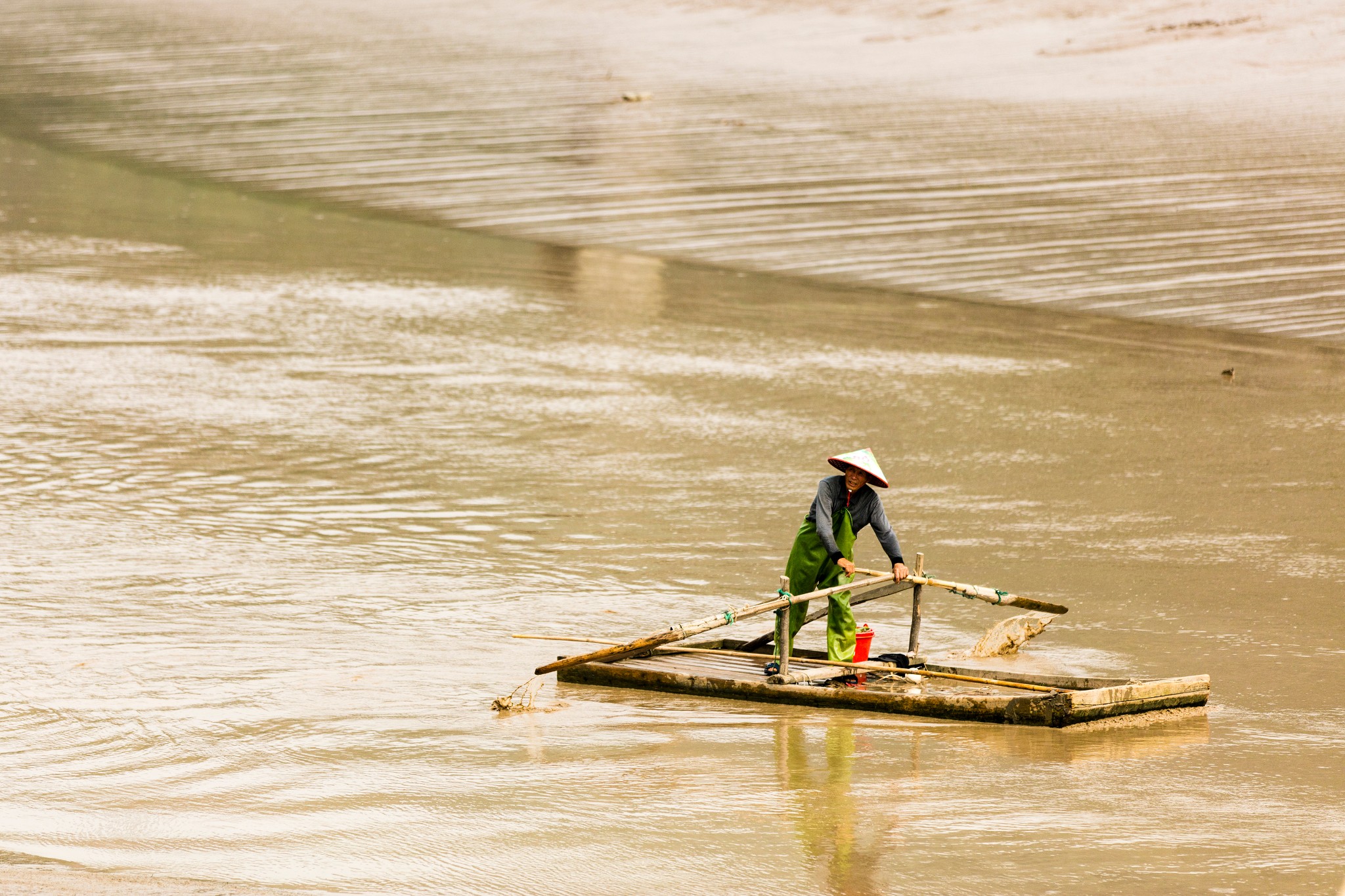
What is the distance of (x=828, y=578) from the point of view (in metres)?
9.14

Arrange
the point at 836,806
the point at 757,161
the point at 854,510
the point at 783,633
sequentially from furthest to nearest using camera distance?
the point at 757,161, the point at 854,510, the point at 783,633, the point at 836,806

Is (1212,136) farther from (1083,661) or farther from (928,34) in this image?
(1083,661)

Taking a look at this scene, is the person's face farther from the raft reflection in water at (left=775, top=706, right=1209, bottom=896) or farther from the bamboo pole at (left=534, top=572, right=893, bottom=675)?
the raft reflection in water at (left=775, top=706, right=1209, bottom=896)

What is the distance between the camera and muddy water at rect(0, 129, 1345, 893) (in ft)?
22.8

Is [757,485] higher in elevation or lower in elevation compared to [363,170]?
lower

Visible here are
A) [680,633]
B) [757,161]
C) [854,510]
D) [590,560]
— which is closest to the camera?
[680,633]

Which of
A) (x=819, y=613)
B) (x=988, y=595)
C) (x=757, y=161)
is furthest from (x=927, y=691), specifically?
(x=757, y=161)

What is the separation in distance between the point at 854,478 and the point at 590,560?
2645 millimetres

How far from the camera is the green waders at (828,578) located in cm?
892

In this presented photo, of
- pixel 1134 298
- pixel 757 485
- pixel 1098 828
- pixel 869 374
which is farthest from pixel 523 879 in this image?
pixel 1134 298

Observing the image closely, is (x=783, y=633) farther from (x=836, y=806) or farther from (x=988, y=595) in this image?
(x=836, y=806)

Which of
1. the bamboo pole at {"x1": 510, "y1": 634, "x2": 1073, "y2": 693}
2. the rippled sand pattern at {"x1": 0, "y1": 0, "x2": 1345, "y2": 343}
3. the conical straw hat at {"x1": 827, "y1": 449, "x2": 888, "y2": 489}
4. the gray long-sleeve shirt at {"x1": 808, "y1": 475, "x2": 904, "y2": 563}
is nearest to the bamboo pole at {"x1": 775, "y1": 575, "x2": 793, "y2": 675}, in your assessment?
the bamboo pole at {"x1": 510, "y1": 634, "x2": 1073, "y2": 693}

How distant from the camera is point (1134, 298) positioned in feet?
60.2

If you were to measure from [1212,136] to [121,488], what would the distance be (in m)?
15.6
